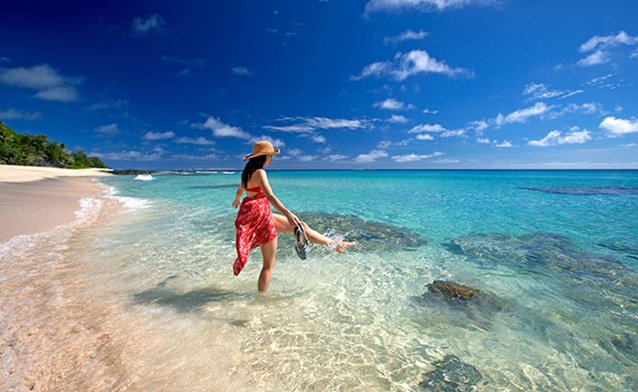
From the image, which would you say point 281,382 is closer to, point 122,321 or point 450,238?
point 122,321

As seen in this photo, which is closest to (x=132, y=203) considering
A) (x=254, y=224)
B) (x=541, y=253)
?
(x=254, y=224)

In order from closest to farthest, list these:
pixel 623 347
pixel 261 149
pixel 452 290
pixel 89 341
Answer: pixel 89 341, pixel 623 347, pixel 261 149, pixel 452 290

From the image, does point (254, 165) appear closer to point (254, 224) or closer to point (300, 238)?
point (254, 224)

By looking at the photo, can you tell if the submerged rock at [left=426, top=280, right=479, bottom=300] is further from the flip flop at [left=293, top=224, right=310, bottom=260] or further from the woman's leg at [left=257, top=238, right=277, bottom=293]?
the woman's leg at [left=257, top=238, right=277, bottom=293]

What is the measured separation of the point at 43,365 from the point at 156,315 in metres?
1.23

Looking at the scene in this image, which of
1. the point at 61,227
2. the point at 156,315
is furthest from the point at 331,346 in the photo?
the point at 61,227

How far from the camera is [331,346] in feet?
11.0

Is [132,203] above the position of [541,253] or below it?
above

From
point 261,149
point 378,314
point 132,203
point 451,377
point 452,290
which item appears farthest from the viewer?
point 132,203

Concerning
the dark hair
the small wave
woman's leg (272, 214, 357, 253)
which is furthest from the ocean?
the small wave

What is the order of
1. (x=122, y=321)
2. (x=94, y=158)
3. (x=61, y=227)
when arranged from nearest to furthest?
1. (x=122, y=321)
2. (x=61, y=227)
3. (x=94, y=158)

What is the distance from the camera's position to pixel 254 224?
4020 millimetres

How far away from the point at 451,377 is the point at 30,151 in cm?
9360

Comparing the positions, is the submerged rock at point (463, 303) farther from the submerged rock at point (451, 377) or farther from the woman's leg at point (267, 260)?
the woman's leg at point (267, 260)
